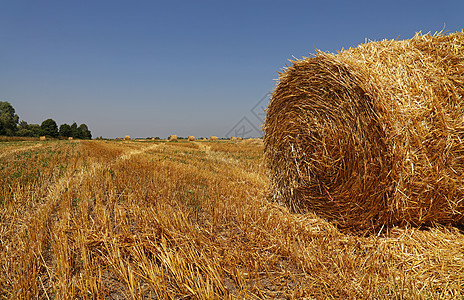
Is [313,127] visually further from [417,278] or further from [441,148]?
[417,278]

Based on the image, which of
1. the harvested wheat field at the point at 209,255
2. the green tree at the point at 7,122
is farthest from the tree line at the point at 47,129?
the harvested wheat field at the point at 209,255

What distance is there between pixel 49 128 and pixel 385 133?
82163mm

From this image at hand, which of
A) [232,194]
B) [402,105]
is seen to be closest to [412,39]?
[402,105]

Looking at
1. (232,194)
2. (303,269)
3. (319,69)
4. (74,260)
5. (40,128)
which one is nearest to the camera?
(303,269)

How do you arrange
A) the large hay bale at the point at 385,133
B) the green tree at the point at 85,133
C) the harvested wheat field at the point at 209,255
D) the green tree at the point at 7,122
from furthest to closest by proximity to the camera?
the green tree at the point at 85,133 < the green tree at the point at 7,122 < the large hay bale at the point at 385,133 < the harvested wheat field at the point at 209,255

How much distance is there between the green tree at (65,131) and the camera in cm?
6981

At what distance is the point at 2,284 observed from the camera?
8.13 ft

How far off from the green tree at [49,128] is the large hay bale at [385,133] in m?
79.6

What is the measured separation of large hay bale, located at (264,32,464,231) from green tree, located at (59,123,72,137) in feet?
256

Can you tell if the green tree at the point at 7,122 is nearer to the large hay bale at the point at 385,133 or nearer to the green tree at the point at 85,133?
the green tree at the point at 85,133

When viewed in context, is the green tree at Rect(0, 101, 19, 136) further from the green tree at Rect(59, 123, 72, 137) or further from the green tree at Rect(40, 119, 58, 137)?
the green tree at Rect(59, 123, 72, 137)

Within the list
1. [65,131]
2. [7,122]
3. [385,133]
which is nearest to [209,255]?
[385,133]

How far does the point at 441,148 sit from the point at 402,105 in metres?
0.75

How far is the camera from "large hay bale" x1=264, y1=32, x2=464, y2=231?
350 cm
